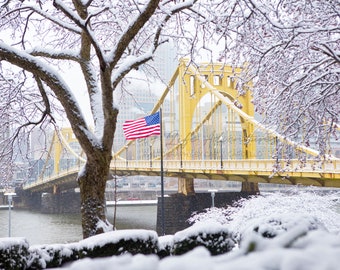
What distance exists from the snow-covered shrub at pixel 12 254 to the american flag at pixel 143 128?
33.5 ft

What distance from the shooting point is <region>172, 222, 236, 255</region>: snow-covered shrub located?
4.85 metres

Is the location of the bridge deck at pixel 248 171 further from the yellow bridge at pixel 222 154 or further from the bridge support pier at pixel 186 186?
the bridge support pier at pixel 186 186

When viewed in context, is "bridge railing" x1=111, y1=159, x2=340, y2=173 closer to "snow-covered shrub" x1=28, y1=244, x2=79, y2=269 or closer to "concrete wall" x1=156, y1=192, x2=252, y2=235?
"concrete wall" x1=156, y1=192, x2=252, y2=235

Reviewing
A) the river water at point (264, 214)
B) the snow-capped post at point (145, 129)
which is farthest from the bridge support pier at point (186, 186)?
the snow-capped post at point (145, 129)

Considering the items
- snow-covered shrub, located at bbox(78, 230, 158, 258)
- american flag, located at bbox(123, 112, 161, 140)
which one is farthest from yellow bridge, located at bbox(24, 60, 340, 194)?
snow-covered shrub, located at bbox(78, 230, 158, 258)

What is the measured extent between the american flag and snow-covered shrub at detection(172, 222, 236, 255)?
32.4 ft

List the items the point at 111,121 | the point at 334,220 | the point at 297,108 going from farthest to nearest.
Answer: the point at 334,220 → the point at 297,108 → the point at 111,121

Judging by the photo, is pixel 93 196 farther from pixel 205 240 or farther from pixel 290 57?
pixel 290 57

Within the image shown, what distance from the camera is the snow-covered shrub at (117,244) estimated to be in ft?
15.4

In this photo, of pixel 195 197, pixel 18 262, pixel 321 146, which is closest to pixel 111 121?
pixel 18 262

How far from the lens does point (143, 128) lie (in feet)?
50.3

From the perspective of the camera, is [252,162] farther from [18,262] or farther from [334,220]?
[18,262]

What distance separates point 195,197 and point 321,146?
66.6ft

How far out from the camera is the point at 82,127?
623cm
